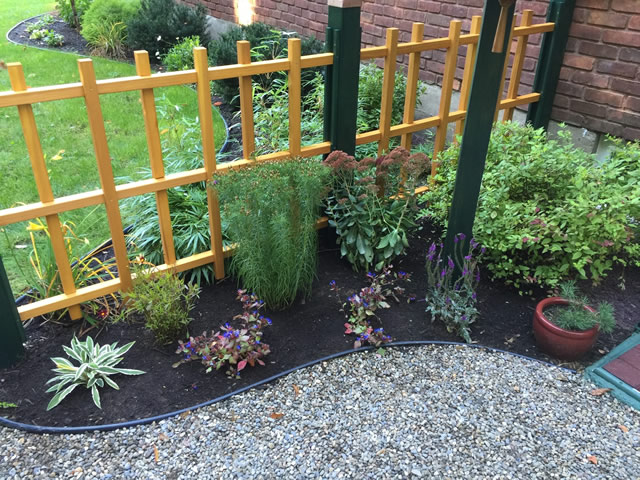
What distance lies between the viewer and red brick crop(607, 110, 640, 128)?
430 cm

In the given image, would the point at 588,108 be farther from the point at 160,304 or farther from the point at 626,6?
the point at 160,304

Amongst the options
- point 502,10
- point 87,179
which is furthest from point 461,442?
point 87,179

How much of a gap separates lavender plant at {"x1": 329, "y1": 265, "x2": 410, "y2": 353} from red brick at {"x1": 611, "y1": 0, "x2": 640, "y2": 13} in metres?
2.77

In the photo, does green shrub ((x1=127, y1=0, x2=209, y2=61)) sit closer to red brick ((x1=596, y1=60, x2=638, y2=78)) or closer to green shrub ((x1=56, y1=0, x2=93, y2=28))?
green shrub ((x1=56, y1=0, x2=93, y2=28))

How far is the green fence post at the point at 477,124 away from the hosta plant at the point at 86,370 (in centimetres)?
192

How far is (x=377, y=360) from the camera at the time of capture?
285 centimetres

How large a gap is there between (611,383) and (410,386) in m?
1.00

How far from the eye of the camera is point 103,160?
2.75m

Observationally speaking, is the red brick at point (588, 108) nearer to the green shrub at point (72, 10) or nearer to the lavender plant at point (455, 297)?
the lavender plant at point (455, 297)

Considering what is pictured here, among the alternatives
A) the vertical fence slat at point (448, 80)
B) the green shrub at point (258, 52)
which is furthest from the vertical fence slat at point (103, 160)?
the green shrub at point (258, 52)

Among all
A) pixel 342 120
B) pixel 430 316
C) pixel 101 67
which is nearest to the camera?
pixel 430 316

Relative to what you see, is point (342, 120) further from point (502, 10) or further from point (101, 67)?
point (101, 67)

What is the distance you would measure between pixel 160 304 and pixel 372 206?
141 cm

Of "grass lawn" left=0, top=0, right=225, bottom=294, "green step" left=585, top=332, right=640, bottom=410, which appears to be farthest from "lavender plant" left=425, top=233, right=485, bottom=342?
"grass lawn" left=0, top=0, right=225, bottom=294
